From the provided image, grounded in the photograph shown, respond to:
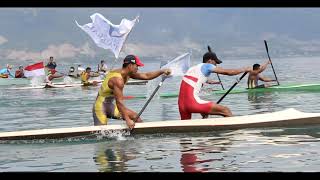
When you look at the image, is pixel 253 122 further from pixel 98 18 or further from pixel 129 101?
pixel 129 101

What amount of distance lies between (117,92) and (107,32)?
25.5 feet

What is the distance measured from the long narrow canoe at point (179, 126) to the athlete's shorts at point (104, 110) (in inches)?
7.5

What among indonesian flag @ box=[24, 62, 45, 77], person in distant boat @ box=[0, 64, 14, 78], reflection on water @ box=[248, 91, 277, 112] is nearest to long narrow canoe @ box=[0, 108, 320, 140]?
reflection on water @ box=[248, 91, 277, 112]

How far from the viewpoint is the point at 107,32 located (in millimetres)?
18594

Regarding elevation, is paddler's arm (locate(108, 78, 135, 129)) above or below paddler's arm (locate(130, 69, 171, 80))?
below

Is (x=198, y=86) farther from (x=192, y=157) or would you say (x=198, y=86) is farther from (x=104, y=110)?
(x=192, y=157)

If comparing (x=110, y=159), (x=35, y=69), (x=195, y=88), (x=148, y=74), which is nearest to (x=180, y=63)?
(x=148, y=74)

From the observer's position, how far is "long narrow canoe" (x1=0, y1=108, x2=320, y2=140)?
11688 millimetres

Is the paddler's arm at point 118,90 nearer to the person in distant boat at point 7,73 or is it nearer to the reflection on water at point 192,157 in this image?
the reflection on water at point 192,157

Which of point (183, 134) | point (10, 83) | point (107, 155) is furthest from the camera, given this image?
point (10, 83)

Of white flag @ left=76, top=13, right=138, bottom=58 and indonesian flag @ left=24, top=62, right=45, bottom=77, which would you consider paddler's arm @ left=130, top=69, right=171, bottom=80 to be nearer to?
white flag @ left=76, top=13, right=138, bottom=58

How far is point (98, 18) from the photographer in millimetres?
18547
